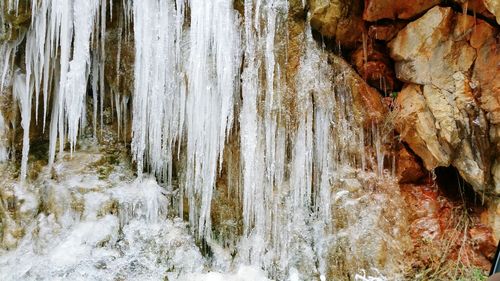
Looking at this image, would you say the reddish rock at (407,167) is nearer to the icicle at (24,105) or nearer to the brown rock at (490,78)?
the brown rock at (490,78)

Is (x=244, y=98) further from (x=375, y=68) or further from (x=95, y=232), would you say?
(x=95, y=232)

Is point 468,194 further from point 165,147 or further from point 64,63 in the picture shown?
point 64,63

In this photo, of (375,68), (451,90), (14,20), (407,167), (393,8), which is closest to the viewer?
(451,90)

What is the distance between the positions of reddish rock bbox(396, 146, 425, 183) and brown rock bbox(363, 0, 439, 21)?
53.0 inches

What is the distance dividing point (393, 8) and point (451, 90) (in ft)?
3.21

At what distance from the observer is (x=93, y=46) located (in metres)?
5.60

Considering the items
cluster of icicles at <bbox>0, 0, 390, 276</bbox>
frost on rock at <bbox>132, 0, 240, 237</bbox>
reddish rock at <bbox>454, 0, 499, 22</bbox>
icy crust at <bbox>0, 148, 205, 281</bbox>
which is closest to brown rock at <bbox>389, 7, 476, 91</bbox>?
reddish rock at <bbox>454, 0, 499, 22</bbox>

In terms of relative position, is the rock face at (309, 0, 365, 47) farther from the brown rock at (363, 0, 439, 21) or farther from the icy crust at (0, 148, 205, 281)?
the icy crust at (0, 148, 205, 281)

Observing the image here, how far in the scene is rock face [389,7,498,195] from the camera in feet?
15.0

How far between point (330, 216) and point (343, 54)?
1752 mm

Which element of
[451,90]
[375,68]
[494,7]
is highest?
[494,7]

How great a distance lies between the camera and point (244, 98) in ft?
17.3

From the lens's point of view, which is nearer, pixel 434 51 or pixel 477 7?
pixel 477 7

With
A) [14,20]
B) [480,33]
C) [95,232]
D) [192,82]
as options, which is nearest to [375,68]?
[480,33]
